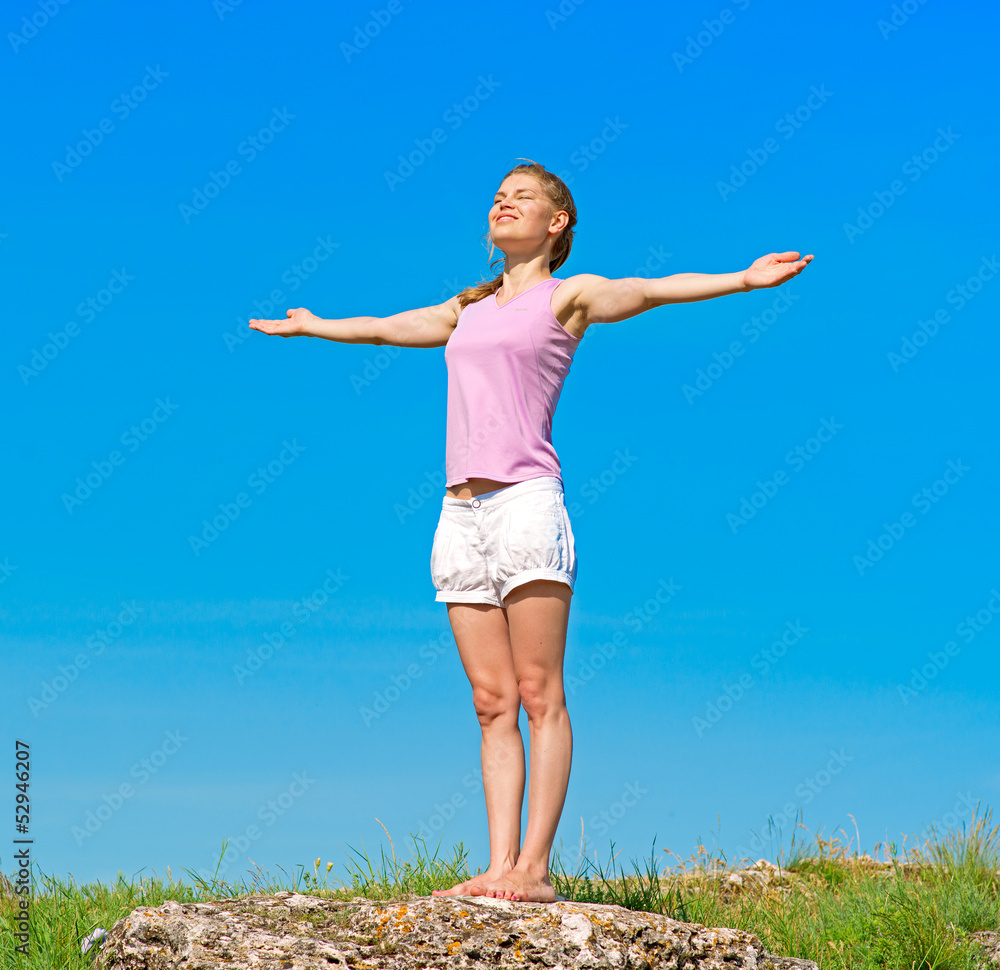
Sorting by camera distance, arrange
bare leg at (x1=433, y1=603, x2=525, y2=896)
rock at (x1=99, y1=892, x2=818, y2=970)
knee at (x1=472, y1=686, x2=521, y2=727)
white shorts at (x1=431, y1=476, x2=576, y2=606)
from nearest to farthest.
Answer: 1. rock at (x1=99, y1=892, x2=818, y2=970)
2. white shorts at (x1=431, y1=476, x2=576, y2=606)
3. bare leg at (x1=433, y1=603, x2=525, y2=896)
4. knee at (x1=472, y1=686, x2=521, y2=727)

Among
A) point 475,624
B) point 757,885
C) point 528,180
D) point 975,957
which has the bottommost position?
point 975,957

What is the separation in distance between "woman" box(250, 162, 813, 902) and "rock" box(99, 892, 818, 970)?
38 centimetres

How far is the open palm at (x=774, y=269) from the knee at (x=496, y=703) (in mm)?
2312

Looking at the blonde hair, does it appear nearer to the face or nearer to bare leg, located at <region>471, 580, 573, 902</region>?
the face

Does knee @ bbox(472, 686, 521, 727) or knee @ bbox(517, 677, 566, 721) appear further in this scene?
knee @ bbox(472, 686, 521, 727)

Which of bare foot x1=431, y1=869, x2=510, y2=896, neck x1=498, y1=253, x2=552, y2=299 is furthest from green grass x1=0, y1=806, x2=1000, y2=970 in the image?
neck x1=498, y1=253, x2=552, y2=299

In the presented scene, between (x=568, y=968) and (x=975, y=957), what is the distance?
11.0 feet

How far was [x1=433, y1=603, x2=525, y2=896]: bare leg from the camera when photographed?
508 centimetres

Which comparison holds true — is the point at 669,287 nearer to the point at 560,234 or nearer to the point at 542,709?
the point at 560,234

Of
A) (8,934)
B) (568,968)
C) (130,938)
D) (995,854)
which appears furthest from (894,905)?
(8,934)

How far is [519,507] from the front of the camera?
5027mm

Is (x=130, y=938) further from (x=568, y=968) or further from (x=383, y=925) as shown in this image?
(x=568, y=968)

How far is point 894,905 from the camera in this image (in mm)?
6578

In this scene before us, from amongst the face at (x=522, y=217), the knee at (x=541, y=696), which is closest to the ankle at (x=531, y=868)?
the knee at (x=541, y=696)
